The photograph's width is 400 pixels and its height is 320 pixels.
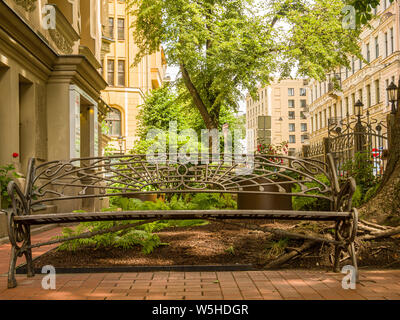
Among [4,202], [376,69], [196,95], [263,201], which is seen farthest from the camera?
[376,69]

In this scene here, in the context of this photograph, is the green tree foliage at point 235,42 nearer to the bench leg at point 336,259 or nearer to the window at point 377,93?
the bench leg at point 336,259

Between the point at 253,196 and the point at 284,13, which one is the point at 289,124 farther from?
the point at 253,196

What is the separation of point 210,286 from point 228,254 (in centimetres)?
119

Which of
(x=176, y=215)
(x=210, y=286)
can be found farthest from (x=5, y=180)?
(x=210, y=286)

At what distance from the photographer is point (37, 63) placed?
10688 mm

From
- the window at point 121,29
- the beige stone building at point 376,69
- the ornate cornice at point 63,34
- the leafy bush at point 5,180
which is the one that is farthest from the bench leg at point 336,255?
the window at point 121,29

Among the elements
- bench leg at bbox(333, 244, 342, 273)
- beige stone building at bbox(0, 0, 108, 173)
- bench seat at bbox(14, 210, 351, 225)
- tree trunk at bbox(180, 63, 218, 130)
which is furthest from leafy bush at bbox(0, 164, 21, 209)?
tree trunk at bbox(180, 63, 218, 130)

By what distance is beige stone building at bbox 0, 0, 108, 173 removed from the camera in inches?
360

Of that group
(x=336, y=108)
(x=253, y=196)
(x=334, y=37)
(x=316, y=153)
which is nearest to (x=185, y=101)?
(x=334, y=37)

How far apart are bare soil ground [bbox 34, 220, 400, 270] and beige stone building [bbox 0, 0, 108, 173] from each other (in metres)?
4.78

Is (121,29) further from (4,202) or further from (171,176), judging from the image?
(171,176)

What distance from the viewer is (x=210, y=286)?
3.85m

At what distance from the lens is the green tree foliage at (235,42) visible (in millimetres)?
20859

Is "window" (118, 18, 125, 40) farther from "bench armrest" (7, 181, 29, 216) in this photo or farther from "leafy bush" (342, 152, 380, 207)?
"bench armrest" (7, 181, 29, 216)
